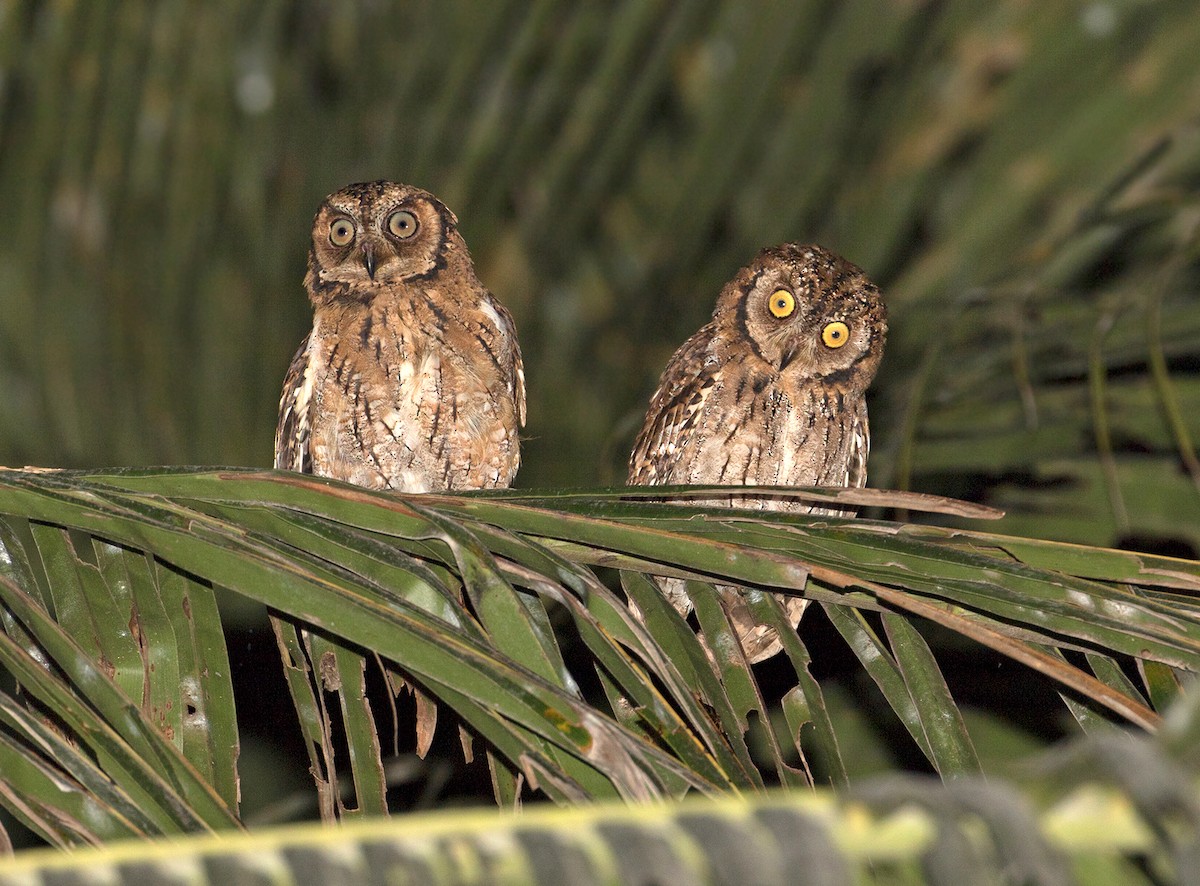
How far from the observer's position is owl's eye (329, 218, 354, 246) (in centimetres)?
308

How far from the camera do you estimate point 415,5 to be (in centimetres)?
313

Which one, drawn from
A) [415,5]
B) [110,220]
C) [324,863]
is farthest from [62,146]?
[324,863]

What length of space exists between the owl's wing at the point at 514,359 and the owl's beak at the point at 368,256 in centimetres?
31

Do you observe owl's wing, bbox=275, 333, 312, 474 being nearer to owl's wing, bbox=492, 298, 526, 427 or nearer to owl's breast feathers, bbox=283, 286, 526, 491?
owl's breast feathers, bbox=283, 286, 526, 491

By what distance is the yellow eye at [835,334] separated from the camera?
306cm

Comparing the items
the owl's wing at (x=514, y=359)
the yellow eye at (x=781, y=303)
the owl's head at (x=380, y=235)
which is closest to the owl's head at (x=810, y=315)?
the yellow eye at (x=781, y=303)

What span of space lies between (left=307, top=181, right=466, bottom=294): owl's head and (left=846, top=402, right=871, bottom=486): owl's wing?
1061 millimetres

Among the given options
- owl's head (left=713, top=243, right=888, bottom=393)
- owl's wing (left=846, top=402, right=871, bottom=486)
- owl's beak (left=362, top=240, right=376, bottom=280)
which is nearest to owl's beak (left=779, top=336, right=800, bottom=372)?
owl's head (left=713, top=243, right=888, bottom=393)

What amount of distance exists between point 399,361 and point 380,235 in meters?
0.31

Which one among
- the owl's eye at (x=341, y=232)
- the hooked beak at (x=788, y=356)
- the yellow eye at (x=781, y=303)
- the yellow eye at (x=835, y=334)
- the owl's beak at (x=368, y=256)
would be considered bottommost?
the hooked beak at (x=788, y=356)

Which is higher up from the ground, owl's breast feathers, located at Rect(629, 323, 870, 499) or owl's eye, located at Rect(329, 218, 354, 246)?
owl's eye, located at Rect(329, 218, 354, 246)

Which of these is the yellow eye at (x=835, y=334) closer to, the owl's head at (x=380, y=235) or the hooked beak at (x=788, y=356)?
the hooked beak at (x=788, y=356)

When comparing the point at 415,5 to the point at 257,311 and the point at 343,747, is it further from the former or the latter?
the point at 343,747

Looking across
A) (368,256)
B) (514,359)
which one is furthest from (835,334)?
(368,256)
